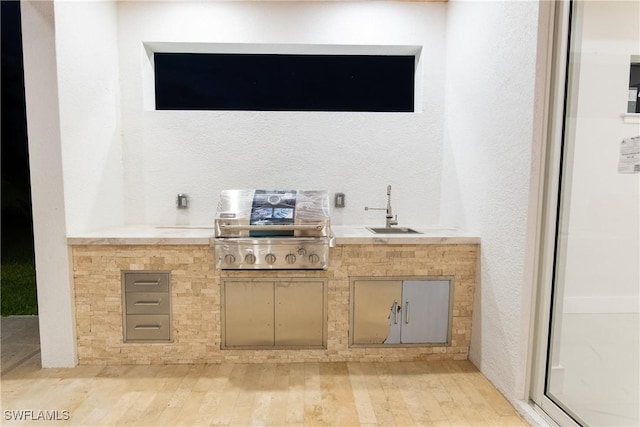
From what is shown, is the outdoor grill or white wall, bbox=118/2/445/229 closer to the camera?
the outdoor grill

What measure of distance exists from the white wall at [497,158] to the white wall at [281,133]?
0.36 metres

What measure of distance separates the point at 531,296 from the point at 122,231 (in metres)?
2.75

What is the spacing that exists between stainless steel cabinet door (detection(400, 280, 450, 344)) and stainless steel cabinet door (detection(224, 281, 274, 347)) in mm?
949

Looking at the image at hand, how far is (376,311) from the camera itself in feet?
8.18

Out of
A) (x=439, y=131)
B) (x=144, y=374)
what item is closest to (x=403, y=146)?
(x=439, y=131)

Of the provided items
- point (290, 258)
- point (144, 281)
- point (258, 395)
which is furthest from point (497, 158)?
point (144, 281)

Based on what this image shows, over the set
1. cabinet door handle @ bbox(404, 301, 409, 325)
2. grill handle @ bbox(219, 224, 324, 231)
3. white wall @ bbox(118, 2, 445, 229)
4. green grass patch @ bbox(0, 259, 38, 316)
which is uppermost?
white wall @ bbox(118, 2, 445, 229)

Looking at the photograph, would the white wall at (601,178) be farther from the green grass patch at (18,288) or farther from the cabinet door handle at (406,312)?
the green grass patch at (18,288)

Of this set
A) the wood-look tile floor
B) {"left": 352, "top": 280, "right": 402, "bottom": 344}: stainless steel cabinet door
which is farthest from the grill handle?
the wood-look tile floor

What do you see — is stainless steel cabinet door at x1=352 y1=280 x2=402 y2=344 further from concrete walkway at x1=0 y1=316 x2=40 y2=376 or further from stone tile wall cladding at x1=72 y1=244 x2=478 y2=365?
concrete walkway at x1=0 y1=316 x2=40 y2=376

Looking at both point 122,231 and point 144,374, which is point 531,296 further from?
point 122,231

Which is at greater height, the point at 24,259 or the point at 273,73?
the point at 273,73

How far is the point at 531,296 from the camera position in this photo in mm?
1957

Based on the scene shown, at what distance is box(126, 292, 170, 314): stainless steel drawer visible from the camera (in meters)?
2.43
